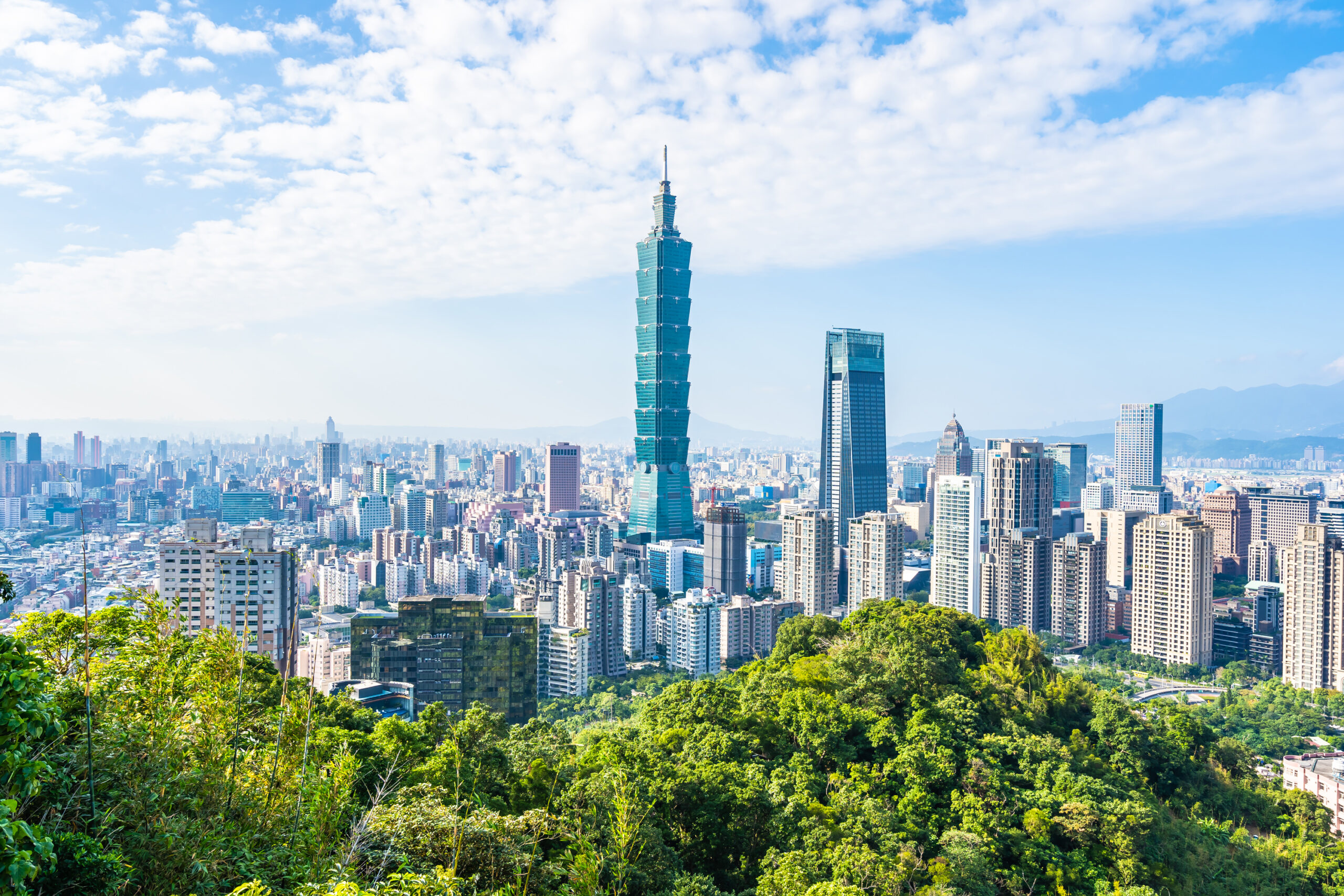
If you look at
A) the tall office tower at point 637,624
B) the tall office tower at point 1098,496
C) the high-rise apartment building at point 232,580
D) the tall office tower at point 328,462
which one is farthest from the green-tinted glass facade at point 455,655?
the tall office tower at point 328,462

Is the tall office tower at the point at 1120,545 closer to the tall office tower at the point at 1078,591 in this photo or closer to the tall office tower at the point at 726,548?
the tall office tower at the point at 1078,591

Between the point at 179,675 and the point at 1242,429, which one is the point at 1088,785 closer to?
the point at 179,675

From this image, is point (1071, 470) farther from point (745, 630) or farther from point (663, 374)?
point (745, 630)

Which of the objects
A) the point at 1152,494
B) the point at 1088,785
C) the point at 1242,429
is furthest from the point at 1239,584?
the point at 1242,429

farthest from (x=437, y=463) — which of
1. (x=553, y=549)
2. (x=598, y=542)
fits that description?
(x=553, y=549)

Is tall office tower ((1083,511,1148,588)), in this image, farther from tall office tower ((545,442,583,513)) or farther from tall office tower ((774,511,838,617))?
tall office tower ((545,442,583,513))
